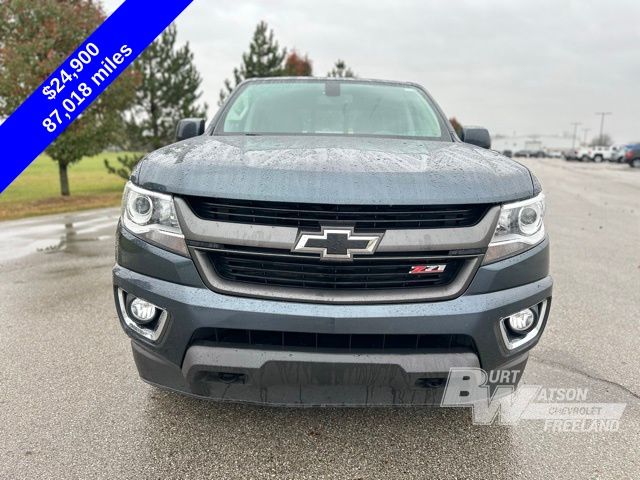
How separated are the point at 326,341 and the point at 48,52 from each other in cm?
1775

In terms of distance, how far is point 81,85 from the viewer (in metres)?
6.66

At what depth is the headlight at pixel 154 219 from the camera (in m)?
2.14

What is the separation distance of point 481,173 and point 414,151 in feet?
1.59

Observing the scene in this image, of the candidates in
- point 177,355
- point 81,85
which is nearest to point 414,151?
point 177,355

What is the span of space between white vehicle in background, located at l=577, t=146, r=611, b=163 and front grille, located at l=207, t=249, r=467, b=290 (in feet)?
198

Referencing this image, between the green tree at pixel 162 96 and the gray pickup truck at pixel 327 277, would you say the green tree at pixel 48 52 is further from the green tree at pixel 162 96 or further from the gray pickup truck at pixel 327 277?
the gray pickup truck at pixel 327 277

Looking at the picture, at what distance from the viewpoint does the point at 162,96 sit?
2694 cm

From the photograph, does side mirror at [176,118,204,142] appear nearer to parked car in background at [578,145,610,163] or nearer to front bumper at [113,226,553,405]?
front bumper at [113,226,553,405]

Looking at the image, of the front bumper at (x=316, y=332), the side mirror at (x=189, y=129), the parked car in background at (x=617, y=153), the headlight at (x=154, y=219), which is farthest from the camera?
the parked car in background at (x=617, y=153)

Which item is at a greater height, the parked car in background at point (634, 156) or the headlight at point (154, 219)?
the headlight at point (154, 219)

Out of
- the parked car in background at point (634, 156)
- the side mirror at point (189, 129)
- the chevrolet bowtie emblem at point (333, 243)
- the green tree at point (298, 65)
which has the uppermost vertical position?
the green tree at point (298, 65)

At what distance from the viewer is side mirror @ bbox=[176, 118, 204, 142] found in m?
3.58

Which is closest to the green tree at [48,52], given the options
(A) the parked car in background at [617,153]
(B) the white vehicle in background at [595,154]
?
(A) the parked car in background at [617,153]

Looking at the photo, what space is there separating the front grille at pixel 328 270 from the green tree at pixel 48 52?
55.6 ft
